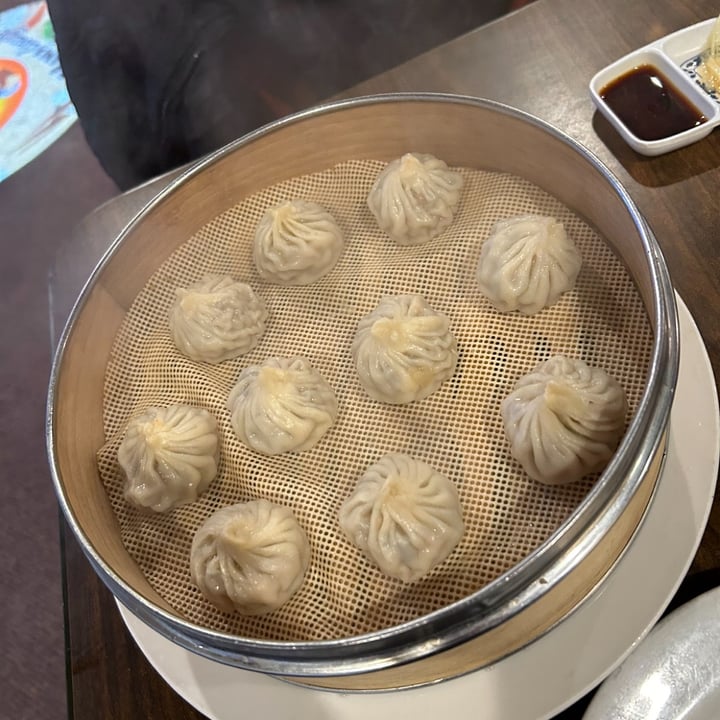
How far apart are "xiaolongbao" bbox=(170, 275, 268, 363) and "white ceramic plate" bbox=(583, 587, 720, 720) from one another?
0.92 m

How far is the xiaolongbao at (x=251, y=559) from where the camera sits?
1.11 m

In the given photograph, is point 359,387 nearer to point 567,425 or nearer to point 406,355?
point 406,355

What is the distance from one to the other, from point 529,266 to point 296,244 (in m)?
0.48

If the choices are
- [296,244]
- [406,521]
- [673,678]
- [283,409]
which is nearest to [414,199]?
[296,244]

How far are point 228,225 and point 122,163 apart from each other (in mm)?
995

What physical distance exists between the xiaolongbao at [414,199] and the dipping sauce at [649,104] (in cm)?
57

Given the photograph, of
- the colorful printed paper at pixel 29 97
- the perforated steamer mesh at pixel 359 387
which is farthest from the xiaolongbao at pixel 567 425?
the colorful printed paper at pixel 29 97

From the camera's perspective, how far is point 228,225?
1.59 metres

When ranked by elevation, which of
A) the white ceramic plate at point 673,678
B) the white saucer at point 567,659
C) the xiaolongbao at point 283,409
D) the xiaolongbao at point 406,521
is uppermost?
the xiaolongbao at point 283,409

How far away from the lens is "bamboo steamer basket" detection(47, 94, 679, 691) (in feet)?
3.06

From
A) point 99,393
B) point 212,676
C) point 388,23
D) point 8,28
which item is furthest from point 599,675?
point 8,28

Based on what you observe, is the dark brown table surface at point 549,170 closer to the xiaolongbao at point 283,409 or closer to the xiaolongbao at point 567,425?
the xiaolongbao at point 567,425

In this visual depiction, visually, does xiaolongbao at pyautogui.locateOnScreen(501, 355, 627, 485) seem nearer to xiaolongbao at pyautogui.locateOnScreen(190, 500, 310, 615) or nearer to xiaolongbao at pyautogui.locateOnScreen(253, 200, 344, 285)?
xiaolongbao at pyautogui.locateOnScreen(190, 500, 310, 615)

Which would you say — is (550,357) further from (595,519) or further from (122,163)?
(122,163)
